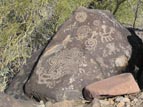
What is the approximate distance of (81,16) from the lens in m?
6.64

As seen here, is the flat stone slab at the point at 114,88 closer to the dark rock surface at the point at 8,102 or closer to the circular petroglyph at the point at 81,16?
the dark rock surface at the point at 8,102

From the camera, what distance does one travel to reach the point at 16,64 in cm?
→ 682

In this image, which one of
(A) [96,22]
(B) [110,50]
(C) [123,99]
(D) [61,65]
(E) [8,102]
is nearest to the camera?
(E) [8,102]

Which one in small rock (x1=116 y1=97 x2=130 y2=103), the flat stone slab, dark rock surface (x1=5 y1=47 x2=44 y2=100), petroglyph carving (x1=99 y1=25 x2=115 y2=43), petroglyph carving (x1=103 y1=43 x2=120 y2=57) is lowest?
dark rock surface (x1=5 y1=47 x2=44 y2=100)

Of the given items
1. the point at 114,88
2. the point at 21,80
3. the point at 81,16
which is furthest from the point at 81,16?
the point at 114,88

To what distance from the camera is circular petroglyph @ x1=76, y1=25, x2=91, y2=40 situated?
648 cm

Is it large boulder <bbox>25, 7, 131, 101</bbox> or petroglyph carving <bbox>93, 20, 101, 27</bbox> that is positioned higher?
Result: petroglyph carving <bbox>93, 20, 101, 27</bbox>


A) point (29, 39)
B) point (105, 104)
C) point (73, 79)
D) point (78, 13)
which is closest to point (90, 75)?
point (73, 79)

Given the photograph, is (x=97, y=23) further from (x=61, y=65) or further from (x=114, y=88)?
(x=114, y=88)

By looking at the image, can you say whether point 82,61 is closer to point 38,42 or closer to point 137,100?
point 137,100

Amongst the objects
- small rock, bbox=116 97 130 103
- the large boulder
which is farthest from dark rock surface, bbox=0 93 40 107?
small rock, bbox=116 97 130 103

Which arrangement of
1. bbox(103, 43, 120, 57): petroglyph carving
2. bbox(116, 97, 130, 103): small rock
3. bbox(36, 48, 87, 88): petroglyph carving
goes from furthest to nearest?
bbox(103, 43, 120, 57): petroglyph carving < bbox(36, 48, 87, 88): petroglyph carving < bbox(116, 97, 130, 103): small rock

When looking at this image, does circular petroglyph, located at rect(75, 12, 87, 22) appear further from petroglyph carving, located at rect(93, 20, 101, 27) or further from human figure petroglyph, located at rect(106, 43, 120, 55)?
human figure petroglyph, located at rect(106, 43, 120, 55)

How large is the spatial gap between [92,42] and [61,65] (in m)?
0.58
